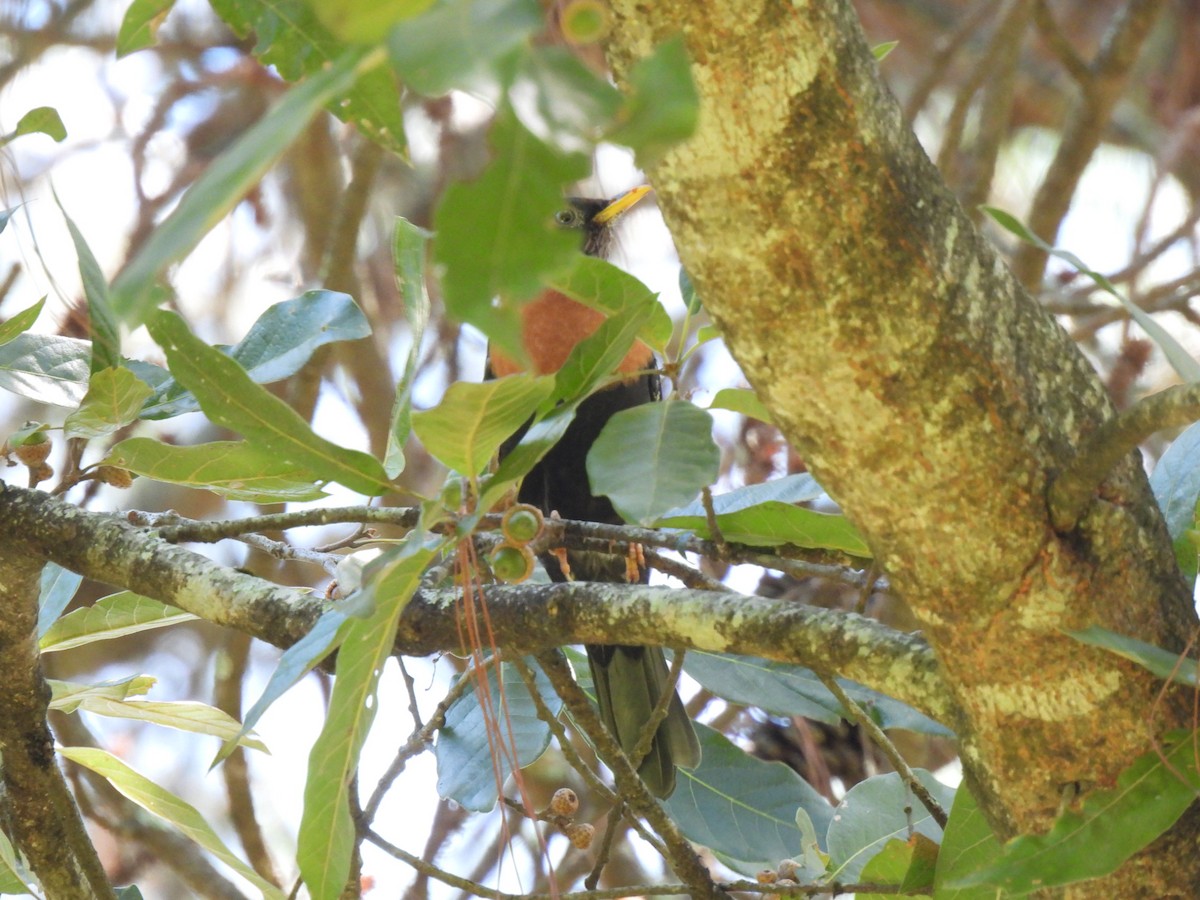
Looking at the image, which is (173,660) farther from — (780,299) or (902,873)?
(780,299)

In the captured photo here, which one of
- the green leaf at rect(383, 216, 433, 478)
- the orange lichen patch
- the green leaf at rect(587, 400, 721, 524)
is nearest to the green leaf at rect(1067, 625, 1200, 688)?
the green leaf at rect(587, 400, 721, 524)

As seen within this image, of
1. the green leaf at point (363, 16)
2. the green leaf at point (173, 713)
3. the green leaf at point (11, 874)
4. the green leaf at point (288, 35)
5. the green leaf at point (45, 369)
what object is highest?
the green leaf at point (288, 35)

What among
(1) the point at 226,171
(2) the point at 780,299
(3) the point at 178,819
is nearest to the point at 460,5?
(1) the point at 226,171

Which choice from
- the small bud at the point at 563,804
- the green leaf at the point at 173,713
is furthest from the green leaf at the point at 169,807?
the small bud at the point at 563,804

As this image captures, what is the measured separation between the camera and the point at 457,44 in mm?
536

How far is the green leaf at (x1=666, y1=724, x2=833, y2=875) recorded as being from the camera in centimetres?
187

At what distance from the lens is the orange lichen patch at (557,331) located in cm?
280

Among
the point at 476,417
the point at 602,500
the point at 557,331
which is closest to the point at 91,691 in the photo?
the point at 476,417

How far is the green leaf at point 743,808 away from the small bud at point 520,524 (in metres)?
0.74

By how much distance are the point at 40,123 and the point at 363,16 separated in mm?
1032

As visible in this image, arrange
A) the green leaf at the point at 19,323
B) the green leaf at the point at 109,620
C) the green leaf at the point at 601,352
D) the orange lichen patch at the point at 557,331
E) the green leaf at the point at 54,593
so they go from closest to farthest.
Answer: the green leaf at the point at 601,352, the green leaf at the point at 19,323, the green leaf at the point at 109,620, the green leaf at the point at 54,593, the orange lichen patch at the point at 557,331

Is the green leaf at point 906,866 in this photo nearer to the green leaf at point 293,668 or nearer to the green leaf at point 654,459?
the green leaf at point 654,459

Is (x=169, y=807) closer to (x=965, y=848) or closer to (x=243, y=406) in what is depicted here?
(x=243, y=406)

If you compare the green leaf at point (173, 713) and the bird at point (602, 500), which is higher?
the bird at point (602, 500)
